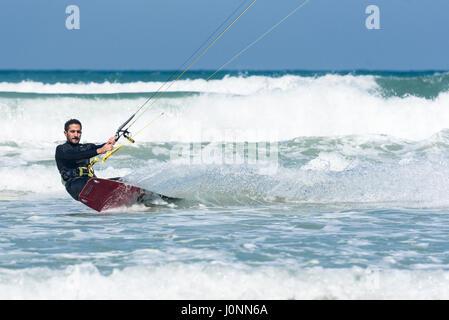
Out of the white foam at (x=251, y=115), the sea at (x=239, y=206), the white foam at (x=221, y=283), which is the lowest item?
the white foam at (x=221, y=283)

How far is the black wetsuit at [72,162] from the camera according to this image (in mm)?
8672

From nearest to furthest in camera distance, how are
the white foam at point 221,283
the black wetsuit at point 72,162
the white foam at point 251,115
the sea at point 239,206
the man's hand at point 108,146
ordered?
the white foam at point 221,283, the sea at point 239,206, the man's hand at point 108,146, the black wetsuit at point 72,162, the white foam at point 251,115

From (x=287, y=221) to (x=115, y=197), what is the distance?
2.60 meters

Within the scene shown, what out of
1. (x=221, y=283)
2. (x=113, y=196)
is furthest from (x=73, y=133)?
(x=221, y=283)

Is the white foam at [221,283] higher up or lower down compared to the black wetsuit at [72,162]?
lower down

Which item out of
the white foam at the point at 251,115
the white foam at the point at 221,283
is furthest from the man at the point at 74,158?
the white foam at the point at 251,115

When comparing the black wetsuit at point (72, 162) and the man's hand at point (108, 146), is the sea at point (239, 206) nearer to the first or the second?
the black wetsuit at point (72, 162)

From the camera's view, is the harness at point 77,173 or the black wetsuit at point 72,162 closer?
the black wetsuit at point 72,162

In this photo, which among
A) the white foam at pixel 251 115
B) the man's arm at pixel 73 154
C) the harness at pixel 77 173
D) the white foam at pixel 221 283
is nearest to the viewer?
the white foam at pixel 221 283

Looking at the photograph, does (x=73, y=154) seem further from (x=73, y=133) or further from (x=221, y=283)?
(x=221, y=283)

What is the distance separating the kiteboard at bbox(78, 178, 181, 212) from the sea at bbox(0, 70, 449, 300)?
0.14m

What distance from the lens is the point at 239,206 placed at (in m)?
9.77

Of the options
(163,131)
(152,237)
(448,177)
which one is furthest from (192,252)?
(163,131)
